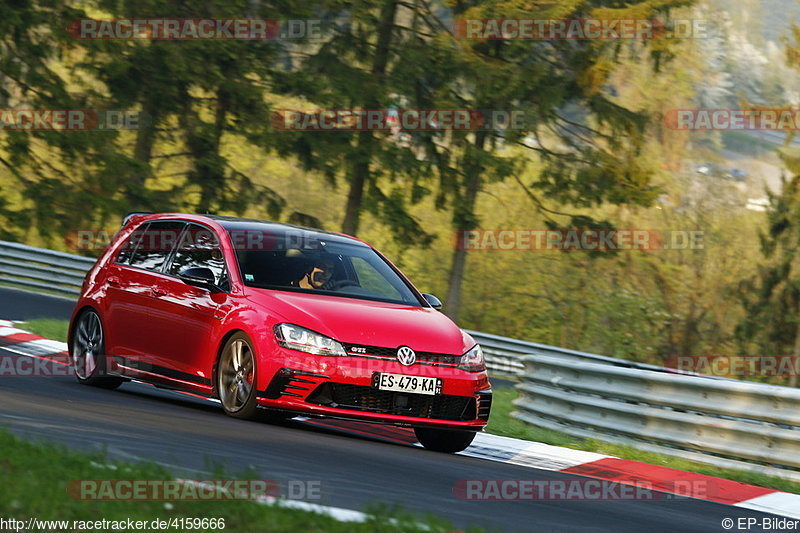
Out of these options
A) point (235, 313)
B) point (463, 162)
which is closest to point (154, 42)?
point (463, 162)

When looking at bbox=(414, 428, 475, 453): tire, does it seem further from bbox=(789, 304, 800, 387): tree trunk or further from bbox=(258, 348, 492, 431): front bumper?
bbox=(789, 304, 800, 387): tree trunk

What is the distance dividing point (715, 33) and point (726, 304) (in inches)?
653

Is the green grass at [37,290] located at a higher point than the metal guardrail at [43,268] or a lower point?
lower

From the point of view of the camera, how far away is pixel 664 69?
30.5 m

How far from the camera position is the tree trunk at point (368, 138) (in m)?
30.7

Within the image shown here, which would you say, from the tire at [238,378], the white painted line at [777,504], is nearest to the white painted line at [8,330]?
the tire at [238,378]

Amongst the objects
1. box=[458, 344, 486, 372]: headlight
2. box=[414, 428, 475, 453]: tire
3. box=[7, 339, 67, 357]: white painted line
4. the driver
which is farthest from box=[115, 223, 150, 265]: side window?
box=[458, 344, 486, 372]: headlight

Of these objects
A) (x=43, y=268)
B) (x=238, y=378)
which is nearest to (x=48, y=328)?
(x=238, y=378)

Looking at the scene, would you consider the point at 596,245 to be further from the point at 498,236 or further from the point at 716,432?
the point at 716,432

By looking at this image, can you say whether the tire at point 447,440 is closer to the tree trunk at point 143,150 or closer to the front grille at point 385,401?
the front grille at point 385,401

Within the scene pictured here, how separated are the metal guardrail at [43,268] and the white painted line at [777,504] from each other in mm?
18791

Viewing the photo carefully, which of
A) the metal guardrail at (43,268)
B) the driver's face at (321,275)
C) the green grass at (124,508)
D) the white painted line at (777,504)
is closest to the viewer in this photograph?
the green grass at (124,508)

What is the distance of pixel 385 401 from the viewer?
873 cm

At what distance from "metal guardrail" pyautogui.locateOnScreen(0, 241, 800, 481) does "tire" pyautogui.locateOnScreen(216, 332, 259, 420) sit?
11.0 ft
